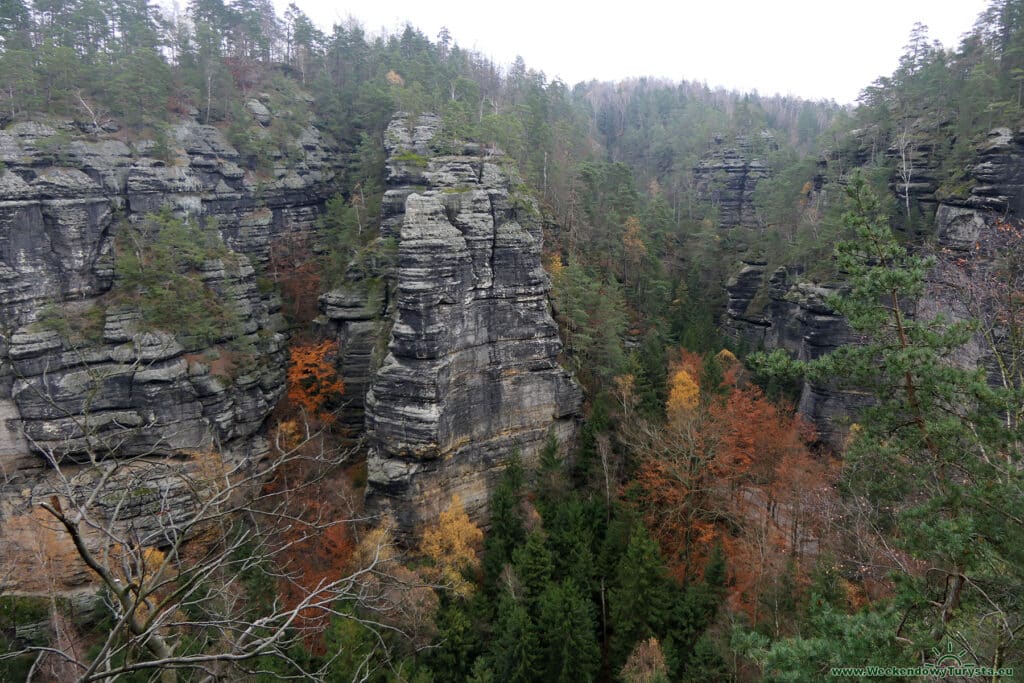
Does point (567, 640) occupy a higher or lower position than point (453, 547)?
lower

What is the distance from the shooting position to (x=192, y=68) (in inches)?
1548

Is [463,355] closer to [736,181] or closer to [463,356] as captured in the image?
[463,356]

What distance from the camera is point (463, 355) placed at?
2681 cm

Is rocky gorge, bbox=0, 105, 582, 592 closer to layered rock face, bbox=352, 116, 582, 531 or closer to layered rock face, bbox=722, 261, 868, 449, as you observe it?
layered rock face, bbox=352, 116, 582, 531

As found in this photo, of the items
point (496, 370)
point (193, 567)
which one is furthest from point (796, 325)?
point (193, 567)

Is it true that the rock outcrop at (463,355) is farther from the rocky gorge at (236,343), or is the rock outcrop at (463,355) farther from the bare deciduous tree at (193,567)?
the bare deciduous tree at (193,567)

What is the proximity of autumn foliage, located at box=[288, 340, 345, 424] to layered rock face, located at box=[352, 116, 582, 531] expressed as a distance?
25.1ft

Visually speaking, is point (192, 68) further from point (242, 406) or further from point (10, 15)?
point (242, 406)

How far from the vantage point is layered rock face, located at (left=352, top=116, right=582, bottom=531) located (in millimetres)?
25188

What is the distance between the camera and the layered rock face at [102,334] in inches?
1025

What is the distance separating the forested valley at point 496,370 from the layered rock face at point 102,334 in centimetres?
17

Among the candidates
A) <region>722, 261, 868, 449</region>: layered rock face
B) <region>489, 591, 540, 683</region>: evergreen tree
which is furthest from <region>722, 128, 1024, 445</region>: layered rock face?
<region>489, 591, 540, 683</region>: evergreen tree

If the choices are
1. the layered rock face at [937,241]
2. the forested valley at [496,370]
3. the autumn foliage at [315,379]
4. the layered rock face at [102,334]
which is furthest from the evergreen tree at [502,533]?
the autumn foliage at [315,379]

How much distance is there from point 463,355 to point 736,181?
4315cm
